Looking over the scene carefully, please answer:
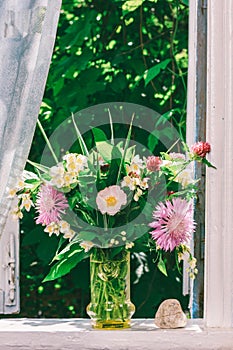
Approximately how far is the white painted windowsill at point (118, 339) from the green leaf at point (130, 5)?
1.40 metres

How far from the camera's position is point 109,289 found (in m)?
1.65

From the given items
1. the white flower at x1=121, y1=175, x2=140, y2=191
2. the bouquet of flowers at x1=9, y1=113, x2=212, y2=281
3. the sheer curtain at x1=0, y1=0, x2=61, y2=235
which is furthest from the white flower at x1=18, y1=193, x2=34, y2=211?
the white flower at x1=121, y1=175, x2=140, y2=191

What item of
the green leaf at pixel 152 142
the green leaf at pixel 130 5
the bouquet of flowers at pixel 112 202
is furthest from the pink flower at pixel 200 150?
the green leaf at pixel 130 5

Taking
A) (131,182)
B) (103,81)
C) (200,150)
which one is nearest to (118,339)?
(131,182)

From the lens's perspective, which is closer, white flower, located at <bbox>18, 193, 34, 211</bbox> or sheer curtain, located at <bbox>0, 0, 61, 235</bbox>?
sheer curtain, located at <bbox>0, 0, 61, 235</bbox>

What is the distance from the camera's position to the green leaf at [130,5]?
2.67 meters

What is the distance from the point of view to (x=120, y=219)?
65.4 inches

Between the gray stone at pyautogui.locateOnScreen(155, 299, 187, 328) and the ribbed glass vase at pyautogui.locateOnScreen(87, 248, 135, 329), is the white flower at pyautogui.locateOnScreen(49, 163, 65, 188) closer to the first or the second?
the ribbed glass vase at pyautogui.locateOnScreen(87, 248, 135, 329)

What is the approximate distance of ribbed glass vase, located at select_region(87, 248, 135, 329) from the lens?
5.41 ft

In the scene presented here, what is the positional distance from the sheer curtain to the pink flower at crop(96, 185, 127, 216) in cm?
19

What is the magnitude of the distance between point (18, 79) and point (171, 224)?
450mm

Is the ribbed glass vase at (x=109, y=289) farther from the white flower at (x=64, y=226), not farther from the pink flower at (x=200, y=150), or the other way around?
the pink flower at (x=200, y=150)

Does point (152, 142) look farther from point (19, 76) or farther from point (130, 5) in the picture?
point (19, 76)

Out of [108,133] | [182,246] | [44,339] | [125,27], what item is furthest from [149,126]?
[44,339]
